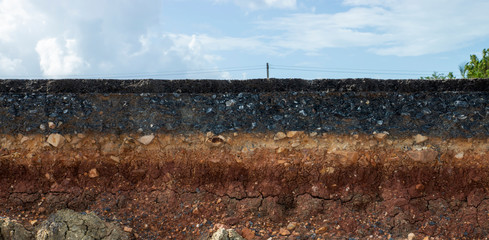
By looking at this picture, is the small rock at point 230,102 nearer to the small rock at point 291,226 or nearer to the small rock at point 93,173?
the small rock at point 291,226

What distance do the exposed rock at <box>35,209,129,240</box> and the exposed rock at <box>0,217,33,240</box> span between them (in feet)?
0.34

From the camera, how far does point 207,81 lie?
177 inches

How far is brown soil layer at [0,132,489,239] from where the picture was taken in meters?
4.02

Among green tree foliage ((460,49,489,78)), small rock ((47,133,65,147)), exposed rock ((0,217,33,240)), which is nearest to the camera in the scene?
exposed rock ((0,217,33,240))

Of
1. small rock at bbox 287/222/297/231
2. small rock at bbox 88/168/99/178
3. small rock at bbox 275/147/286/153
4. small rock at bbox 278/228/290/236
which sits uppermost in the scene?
small rock at bbox 275/147/286/153

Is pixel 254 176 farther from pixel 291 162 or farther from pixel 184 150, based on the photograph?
pixel 184 150

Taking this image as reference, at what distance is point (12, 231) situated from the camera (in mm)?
3879

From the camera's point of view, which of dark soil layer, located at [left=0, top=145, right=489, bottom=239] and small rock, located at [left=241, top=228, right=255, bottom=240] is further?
dark soil layer, located at [left=0, top=145, right=489, bottom=239]

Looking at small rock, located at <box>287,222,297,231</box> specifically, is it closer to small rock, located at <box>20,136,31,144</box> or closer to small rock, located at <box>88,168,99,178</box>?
small rock, located at <box>88,168,99,178</box>

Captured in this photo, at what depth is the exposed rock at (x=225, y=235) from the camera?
3754 mm

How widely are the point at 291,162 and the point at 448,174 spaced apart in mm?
1544

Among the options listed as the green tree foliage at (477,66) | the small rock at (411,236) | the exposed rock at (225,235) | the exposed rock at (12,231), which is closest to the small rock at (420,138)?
the small rock at (411,236)

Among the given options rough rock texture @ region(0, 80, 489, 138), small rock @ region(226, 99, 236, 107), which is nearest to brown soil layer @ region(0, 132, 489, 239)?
rough rock texture @ region(0, 80, 489, 138)

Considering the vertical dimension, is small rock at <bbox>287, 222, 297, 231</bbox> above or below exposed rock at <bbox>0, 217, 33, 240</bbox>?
below
